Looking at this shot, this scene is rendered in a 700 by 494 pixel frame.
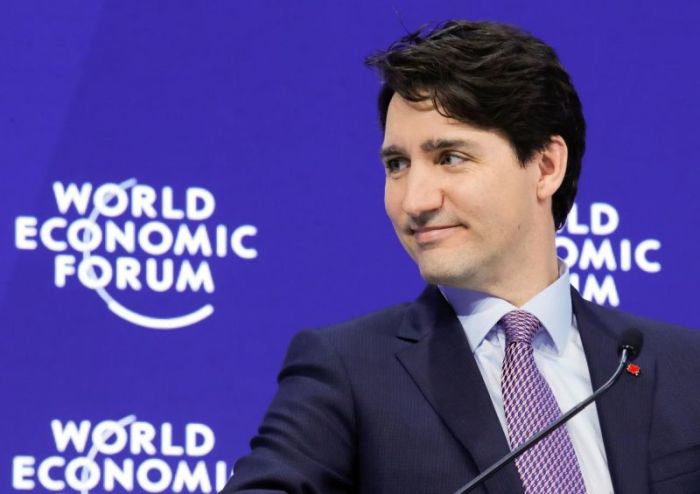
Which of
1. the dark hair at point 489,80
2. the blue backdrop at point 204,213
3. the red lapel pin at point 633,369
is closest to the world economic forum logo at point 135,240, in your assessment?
the blue backdrop at point 204,213

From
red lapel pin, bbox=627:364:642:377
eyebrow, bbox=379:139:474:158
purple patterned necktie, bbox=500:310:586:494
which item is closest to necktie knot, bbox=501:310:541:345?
purple patterned necktie, bbox=500:310:586:494

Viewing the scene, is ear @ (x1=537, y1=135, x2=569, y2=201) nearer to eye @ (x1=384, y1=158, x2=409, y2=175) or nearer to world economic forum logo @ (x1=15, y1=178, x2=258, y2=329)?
eye @ (x1=384, y1=158, x2=409, y2=175)

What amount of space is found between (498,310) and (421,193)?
222mm

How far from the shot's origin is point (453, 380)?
196 centimetres

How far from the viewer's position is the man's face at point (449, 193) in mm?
1981

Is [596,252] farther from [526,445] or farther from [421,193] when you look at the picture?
[526,445]

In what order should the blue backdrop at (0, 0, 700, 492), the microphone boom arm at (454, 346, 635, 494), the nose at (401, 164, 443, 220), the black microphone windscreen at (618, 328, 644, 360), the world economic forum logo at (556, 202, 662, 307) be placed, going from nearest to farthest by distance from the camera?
1. the microphone boom arm at (454, 346, 635, 494)
2. the black microphone windscreen at (618, 328, 644, 360)
3. the nose at (401, 164, 443, 220)
4. the blue backdrop at (0, 0, 700, 492)
5. the world economic forum logo at (556, 202, 662, 307)

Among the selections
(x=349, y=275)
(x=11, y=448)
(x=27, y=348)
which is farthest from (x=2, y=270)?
(x=349, y=275)

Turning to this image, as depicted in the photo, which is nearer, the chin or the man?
the man

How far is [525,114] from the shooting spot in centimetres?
207

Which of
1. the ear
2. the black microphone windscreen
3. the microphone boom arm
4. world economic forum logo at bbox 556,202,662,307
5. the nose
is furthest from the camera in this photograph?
world economic forum logo at bbox 556,202,662,307

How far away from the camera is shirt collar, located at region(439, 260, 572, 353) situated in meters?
2.05

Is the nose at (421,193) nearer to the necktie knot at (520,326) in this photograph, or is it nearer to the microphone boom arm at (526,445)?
the necktie knot at (520,326)

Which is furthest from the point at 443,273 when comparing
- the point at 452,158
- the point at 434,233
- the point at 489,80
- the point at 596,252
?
the point at 596,252
